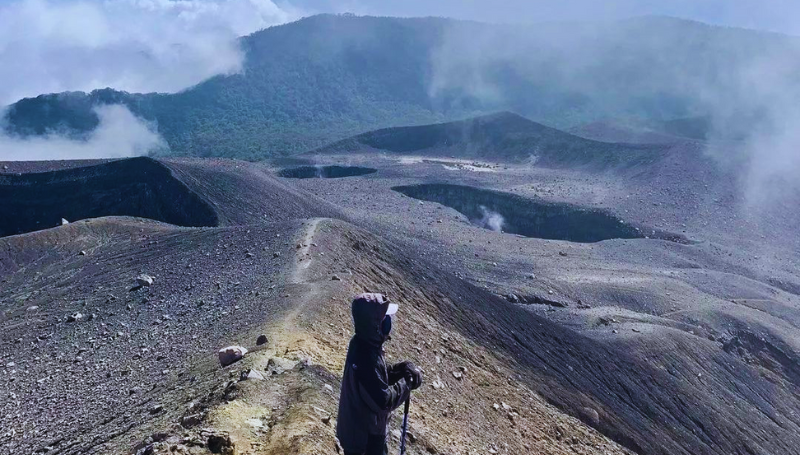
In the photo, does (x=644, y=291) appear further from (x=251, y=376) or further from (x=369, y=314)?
(x=369, y=314)

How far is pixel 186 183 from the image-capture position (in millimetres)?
38625

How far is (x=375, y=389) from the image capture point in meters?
6.75

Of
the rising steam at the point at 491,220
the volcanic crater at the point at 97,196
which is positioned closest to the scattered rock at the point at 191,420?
the volcanic crater at the point at 97,196

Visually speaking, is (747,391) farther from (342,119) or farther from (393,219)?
(342,119)

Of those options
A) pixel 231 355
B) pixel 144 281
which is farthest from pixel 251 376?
pixel 144 281

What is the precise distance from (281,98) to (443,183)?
64.1 metres

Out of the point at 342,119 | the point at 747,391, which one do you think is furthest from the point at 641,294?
the point at 342,119

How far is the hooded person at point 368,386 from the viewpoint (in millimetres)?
6738

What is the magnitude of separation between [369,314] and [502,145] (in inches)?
3143

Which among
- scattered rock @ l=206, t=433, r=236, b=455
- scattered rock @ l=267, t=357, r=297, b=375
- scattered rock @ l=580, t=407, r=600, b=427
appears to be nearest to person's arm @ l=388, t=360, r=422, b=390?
scattered rock @ l=206, t=433, r=236, b=455

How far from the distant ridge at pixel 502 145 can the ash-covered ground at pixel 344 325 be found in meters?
23.4

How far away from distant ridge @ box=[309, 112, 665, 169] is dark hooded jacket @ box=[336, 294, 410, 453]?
2737 inches

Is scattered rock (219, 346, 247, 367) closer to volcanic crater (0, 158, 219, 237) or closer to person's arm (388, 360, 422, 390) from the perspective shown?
person's arm (388, 360, 422, 390)

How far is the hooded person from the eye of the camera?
674cm
